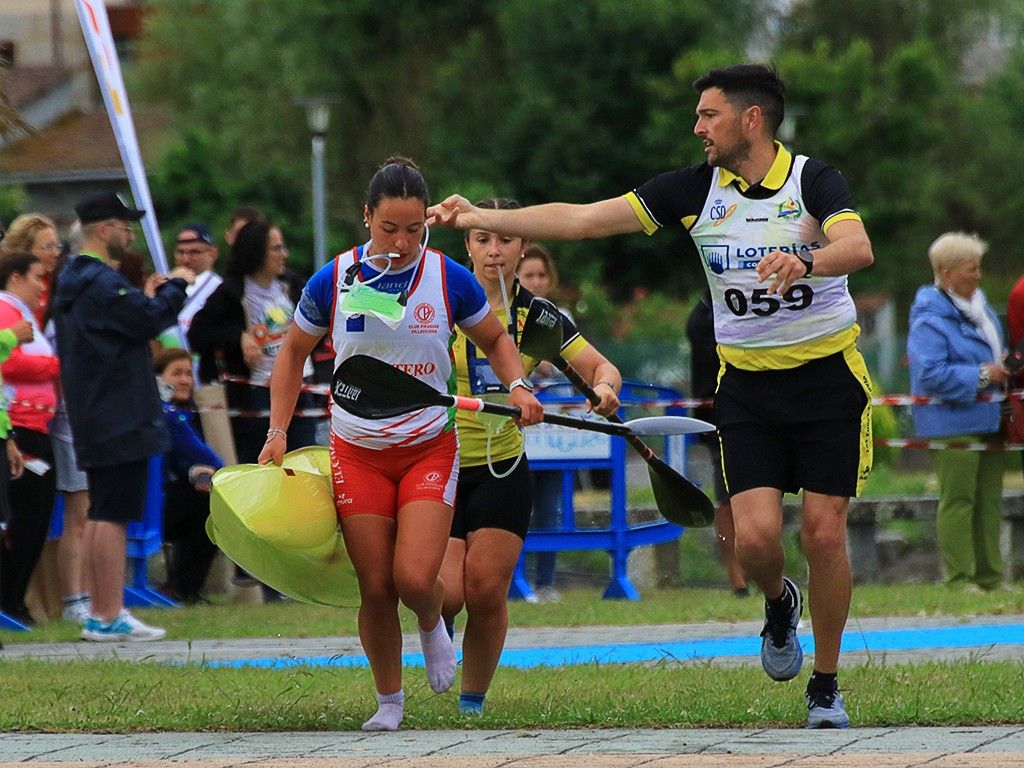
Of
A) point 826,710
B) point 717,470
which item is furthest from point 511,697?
point 717,470

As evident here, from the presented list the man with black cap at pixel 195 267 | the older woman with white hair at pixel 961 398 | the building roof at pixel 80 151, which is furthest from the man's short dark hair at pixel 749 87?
the building roof at pixel 80 151

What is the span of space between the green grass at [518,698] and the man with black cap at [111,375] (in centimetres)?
181

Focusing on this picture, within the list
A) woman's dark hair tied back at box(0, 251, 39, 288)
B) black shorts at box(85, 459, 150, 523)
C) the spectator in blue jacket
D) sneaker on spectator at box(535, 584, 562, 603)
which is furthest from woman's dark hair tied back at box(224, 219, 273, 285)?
sneaker on spectator at box(535, 584, 562, 603)

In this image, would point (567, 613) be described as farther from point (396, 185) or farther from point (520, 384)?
point (396, 185)

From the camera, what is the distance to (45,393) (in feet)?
35.5

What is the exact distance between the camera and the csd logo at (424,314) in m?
6.48

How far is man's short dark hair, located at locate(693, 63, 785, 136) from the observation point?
6734 millimetres

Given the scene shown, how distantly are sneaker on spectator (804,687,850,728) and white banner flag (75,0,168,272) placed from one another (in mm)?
6521

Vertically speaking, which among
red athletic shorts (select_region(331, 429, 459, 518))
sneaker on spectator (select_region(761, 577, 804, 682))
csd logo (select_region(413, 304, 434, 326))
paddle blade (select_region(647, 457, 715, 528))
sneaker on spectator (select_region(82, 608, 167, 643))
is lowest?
sneaker on spectator (select_region(82, 608, 167, 643))

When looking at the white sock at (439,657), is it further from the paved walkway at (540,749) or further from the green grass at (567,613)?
the green grass at (567,613)

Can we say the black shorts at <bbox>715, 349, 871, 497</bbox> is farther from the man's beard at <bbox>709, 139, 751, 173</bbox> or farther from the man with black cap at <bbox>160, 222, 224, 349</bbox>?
the man with black cap at <bbox>160, 222, 224, 349</bbox>

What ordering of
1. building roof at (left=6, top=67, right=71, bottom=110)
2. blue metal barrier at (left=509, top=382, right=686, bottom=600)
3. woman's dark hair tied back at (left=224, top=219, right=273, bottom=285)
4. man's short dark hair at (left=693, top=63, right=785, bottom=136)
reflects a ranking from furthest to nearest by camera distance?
1. building roof at (left=6, top=67, right=71, bottom=110)
2. blue metal barrier at (left=509, top=382, right=686, bottom=600)
3. woman's dark hair tied back at (left=224, top=219, right=273, bottom=285)
4. man's short dark hair at (left=693, top=63, right=785, bottom=136)

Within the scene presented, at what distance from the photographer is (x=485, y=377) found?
7316 millimetres

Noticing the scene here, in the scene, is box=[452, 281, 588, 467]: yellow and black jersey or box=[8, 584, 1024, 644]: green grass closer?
box=[452, 281, 588, 467]: yellow and black jersey
